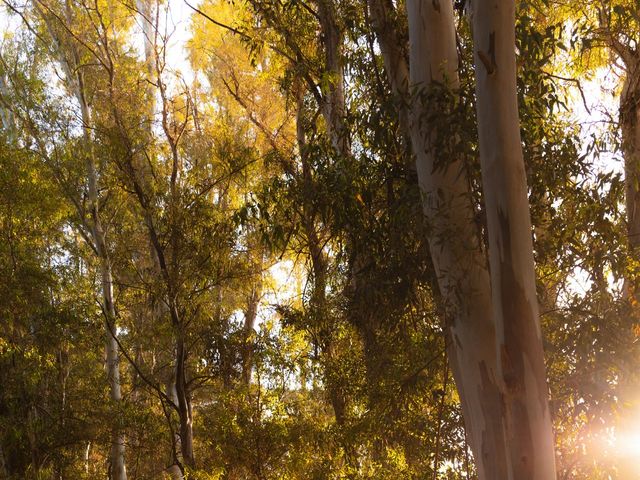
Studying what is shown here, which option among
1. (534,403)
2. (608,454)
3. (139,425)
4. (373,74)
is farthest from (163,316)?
(534,403)

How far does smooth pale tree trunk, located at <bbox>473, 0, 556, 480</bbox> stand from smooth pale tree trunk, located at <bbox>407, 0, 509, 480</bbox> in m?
0.23

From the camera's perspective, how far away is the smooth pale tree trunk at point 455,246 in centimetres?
356

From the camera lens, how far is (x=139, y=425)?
902cm

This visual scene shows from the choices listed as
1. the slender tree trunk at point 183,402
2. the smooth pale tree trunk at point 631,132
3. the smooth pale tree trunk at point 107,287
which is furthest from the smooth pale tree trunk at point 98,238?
the smooth pale tree trunk at point 631,132

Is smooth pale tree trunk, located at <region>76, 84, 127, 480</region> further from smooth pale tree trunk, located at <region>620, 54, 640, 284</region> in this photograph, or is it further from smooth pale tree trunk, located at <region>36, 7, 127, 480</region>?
smooth pale tree trunk, located at <region>620, 54, 640, 284</region>

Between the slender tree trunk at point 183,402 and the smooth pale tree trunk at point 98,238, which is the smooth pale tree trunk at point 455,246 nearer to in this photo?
the slender tree trunk at point 183,402

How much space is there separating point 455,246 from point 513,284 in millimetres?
604

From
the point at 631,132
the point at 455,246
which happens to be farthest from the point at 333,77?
the point at 631,132

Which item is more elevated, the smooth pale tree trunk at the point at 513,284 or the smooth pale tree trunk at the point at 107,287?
the smooth pale tree trunk at the point at 107,287

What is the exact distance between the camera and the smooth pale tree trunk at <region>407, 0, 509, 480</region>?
356 centimetres

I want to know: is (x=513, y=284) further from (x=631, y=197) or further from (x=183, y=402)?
(x=183, y=402)

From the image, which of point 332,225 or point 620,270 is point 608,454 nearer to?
point 620,270

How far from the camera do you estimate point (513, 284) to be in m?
3.23

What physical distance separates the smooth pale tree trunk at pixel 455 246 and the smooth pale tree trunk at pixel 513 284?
0.23m
